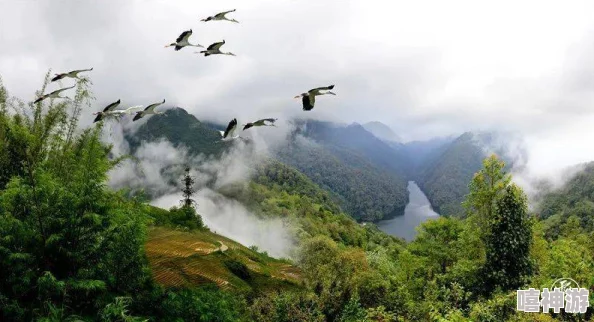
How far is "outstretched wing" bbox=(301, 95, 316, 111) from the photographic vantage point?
20.7 feet

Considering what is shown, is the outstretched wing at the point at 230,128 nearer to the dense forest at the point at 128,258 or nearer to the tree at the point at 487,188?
the dense forest at the point at 128,258

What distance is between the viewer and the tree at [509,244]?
25.0m

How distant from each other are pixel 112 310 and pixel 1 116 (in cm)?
826

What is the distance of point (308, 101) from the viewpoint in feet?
21.0

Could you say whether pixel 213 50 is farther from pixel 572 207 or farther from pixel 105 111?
pixel 572 207

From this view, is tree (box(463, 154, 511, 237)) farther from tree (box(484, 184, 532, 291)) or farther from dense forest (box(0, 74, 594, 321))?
tree (box(484, 184, 532, 291))

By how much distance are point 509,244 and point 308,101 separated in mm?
23029

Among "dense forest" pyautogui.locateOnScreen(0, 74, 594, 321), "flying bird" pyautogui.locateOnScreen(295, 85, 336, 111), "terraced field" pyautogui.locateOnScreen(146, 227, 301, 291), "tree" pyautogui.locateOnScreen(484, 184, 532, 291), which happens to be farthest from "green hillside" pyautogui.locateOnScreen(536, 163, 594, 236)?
"flying bird" pyautogui.locateOnScreen(295, 85, 336, 111)

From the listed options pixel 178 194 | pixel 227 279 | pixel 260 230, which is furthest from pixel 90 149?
pixel 178 194

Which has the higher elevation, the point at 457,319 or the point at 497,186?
the point at 497,186

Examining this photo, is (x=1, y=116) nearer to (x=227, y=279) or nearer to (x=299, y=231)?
(x=227, y=279)

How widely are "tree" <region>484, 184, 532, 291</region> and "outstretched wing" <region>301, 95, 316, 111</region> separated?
22611mm

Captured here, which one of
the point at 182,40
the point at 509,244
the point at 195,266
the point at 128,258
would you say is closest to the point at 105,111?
the point at 182,40

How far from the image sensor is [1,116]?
12562 millimetres
